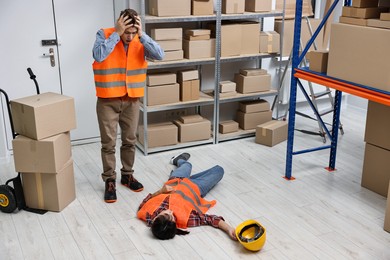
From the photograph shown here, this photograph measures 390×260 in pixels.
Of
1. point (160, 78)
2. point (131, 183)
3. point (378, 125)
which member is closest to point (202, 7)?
point (160, 78)

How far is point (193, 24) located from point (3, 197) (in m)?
2.71

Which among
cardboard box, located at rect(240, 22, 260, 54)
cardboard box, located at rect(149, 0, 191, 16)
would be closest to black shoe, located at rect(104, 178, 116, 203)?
cardboard box, located at rect(149, 0, 191, 16)

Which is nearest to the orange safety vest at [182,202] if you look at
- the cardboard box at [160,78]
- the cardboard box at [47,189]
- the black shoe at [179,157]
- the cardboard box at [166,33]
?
the cardboard box at [47,189]

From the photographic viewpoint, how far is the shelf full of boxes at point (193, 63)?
4609 millimetres

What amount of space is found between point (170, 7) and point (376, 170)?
7.99 ft

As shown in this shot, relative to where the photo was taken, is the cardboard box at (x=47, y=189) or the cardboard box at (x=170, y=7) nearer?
the cardboard box at (x=47, y=189)

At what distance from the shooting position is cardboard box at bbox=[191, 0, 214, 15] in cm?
459

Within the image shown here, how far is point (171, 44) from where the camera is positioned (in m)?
4.62

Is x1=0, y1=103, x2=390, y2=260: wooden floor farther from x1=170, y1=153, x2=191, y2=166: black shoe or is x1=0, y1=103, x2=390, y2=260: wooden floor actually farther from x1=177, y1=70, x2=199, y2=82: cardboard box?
x1=177, y1=70, x2=199, y2=82: cardboard box

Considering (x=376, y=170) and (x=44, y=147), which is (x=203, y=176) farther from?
(x=376, y=170)

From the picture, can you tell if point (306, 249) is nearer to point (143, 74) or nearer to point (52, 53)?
point (143, 74)

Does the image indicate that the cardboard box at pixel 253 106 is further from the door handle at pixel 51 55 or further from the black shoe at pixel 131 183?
the door handle at pixel 51 55

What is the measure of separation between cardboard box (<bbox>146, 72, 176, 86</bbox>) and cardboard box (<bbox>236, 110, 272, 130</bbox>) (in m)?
1.06

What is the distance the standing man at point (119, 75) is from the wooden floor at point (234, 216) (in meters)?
0.43
